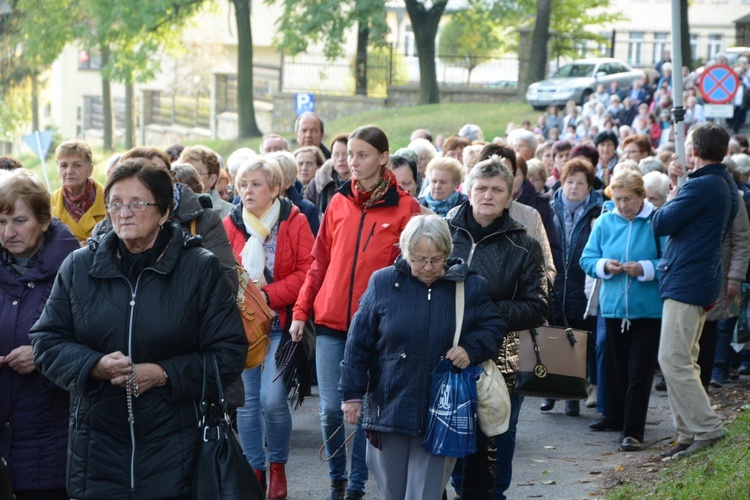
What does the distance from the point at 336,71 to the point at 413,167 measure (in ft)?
119

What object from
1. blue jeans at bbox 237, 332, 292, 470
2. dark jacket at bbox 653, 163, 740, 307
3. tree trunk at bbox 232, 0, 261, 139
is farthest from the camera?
tree trunk at bbox 232, 0, 261, 139

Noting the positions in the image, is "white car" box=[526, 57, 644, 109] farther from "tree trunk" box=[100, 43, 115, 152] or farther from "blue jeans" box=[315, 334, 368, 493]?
"blue jeans" box=[315, 334, 368, 493]

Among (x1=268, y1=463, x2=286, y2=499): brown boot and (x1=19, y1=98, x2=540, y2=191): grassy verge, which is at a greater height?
(x1=19, y1=98, x2=540, y2=191): grassy verge

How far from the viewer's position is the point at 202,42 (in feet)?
A: 196

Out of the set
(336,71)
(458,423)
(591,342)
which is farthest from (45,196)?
(336,71)

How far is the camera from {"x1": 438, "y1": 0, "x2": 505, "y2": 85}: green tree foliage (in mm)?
41625

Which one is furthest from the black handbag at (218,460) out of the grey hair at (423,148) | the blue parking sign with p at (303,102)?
the blue parking sign with p at (303,102)

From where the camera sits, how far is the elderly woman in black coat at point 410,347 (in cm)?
566

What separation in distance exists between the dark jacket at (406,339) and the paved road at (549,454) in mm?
2011

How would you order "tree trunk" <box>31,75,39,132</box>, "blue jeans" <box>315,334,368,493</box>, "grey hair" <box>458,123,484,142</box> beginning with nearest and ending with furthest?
1. "blue jeans" <box>315,334,368,493</box>
2. "grey hair" <box>458,123,484,142</box>
3. "tree trunk" <box>31,75,39,132</box>

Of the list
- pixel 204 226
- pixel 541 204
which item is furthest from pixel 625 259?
pixel 204 226

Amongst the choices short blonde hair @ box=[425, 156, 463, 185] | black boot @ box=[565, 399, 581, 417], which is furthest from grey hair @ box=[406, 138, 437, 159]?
black boot @ box=[565, 399, 581, 417]

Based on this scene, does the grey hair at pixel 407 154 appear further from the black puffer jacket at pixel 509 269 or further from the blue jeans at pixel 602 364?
the black puffer jacket at pixel 509 269

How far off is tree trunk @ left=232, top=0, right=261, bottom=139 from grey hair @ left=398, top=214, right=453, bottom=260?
118 feet
